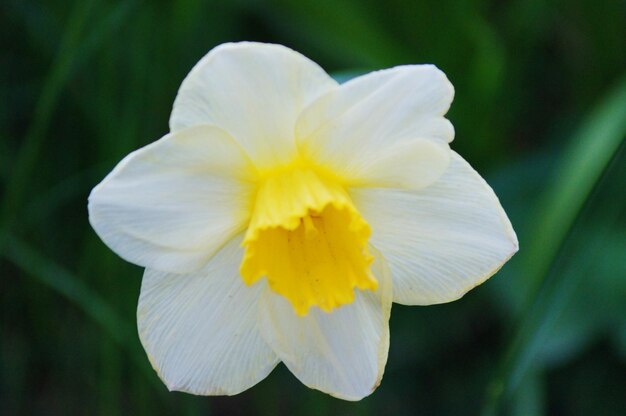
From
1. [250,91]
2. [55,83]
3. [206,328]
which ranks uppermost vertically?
[250,91]

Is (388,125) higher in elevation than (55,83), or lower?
higher

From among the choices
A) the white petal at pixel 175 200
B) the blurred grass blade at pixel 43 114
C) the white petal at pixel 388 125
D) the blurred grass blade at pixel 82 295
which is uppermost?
the white petal at pixel 388 125

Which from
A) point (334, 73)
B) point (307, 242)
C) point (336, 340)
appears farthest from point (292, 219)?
point (334, 73)

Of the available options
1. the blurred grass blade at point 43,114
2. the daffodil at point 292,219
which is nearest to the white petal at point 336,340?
the daffodil at point 292,219

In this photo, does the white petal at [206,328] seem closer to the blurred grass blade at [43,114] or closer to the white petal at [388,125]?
the white petal at [388,125]

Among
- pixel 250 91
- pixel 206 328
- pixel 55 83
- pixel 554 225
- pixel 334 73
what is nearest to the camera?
pixel 250 91

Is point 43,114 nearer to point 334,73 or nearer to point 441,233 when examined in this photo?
point 334,73
